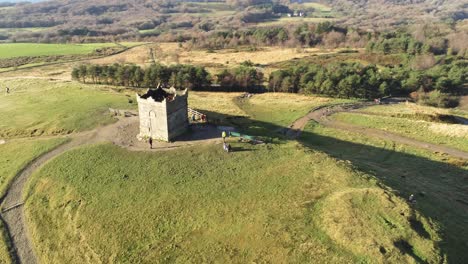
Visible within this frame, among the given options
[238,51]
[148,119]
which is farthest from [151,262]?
[238,51]

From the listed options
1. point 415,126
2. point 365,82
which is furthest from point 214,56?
point 415,126

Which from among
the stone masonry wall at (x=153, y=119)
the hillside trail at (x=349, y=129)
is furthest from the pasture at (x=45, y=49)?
the stone masonry wall at (x=153, y=119)

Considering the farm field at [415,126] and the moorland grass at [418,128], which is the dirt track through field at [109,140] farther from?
the farm field at [415,126]

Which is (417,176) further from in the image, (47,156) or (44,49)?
(44,49)

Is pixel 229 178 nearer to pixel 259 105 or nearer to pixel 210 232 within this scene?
pixel 210 232

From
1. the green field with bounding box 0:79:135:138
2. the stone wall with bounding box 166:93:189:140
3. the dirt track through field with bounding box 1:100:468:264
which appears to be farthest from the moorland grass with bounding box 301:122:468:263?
the green field with bounding box 0:79:135:138

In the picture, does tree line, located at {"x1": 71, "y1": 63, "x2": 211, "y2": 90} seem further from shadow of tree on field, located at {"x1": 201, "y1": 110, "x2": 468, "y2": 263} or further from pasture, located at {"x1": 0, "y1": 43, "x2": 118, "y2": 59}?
pasture, located at {"x1": 0, "y1": 43, "x2": 118, "y2": 59}
